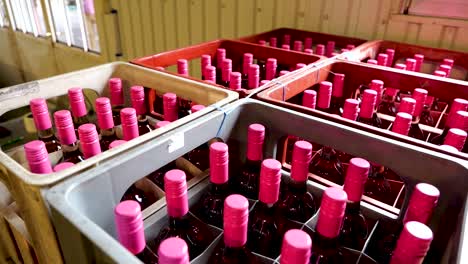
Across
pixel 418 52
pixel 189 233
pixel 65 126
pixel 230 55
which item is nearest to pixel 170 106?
pixel 65 126

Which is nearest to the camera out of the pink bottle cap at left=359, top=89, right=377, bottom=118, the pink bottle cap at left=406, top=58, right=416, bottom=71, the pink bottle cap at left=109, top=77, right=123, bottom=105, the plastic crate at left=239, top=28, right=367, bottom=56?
the pink bottle cap at left=359, top=89, right=377, bottom=118

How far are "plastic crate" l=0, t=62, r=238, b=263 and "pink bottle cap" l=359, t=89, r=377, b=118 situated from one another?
1.07 ft

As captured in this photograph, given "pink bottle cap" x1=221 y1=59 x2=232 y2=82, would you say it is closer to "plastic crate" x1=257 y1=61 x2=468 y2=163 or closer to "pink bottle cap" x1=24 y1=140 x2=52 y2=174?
"plastic crate" x1=257 y1=61 x2=468 y2=163

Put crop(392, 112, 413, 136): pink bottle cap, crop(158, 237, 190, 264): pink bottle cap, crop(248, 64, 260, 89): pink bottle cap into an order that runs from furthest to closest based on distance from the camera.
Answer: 1. crop(248, 64, 260, 89): pink bottle cap
2. crop(392, 112, 413, 136): pink bottle cap
3. crop(158, 237, 190, 264): pink bottle cap

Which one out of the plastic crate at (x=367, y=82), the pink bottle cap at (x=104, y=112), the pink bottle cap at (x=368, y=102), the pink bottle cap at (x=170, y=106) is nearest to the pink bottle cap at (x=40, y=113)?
the pink bottle cap at (x=104, y=112)

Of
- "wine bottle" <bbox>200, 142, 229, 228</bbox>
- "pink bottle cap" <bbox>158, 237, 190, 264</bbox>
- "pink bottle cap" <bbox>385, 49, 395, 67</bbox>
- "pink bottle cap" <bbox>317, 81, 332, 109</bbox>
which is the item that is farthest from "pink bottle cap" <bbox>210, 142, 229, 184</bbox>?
"pink bottle cap" <bbox>385, 49, 395, 67</bbox>

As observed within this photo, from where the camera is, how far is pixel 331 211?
505 millimetres

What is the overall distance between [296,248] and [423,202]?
23cm

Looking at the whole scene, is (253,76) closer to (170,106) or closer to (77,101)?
(170,106)

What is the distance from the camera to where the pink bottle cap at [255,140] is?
68cm

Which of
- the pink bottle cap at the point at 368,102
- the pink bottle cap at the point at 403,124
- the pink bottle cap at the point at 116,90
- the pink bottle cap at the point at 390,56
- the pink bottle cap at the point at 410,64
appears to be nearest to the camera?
the pink bottle cap at the point at 403,124

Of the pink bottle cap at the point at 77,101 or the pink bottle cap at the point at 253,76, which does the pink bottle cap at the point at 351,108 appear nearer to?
the pink bottle cap at the point at 253,76

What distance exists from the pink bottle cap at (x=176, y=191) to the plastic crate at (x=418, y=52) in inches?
32.1

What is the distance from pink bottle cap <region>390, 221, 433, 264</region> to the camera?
17.7 inches
